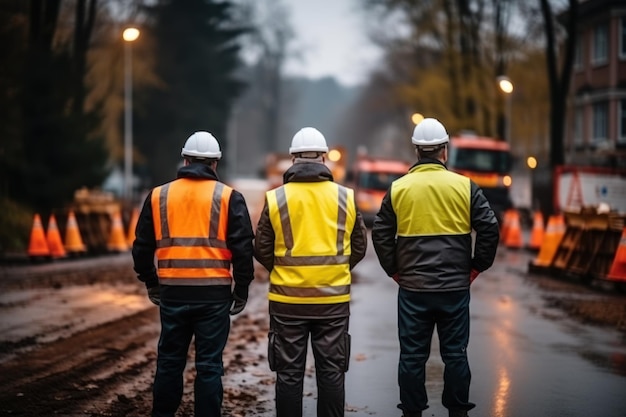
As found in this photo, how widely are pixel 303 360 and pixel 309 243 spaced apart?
754 millimetres

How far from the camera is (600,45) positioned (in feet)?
155

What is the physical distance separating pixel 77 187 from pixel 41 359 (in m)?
18.0

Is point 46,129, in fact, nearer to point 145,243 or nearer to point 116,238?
point 116,238

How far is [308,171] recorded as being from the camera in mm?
6836

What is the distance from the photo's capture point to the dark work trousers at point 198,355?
6750mm

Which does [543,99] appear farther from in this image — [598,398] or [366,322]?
[598,398]

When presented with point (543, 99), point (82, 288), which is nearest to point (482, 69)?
point (543, 99)

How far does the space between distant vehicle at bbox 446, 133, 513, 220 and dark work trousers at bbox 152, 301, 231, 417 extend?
32915 millimetres

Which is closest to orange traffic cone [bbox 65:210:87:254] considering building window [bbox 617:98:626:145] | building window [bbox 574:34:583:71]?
building window [bbox 617:98:626:145]

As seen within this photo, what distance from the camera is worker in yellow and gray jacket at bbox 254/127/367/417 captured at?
22.1 feet

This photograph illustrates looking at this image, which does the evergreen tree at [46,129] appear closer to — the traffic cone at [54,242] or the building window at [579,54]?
the traffic cone at [54,242]

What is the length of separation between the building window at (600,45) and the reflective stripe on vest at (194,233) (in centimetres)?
4222

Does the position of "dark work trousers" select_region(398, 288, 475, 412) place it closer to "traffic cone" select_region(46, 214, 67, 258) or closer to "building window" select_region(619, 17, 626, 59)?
"traffic cone" select_region(46, 214, 67, 258)

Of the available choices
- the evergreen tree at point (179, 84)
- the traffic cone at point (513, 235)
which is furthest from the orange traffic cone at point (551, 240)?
the evergreen tree at point (179, 84)
